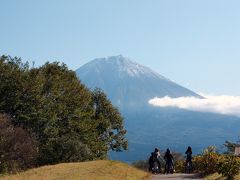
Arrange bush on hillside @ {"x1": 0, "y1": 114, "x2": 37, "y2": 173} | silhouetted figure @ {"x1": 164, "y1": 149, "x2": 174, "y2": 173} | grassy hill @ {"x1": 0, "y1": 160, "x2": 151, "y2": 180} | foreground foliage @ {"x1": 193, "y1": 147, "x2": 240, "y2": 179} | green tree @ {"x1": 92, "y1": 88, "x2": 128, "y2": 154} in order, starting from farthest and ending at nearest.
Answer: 1. green tree @ {"x1": 92, "y1": 88, "x2": 128, "y2": 154}
2. silhouetted figure @ {"x1": 164, "y1": 149, "x2": 174, "y2": 173}
3. bush on hillside @ {"x1": 0, "y1": 114, "x2": 37, "y2": 173}
4. grassy hill @ {"x1": 0, "y1": 160, "x2": 151, "y2": 180}
5. foreground foliage @ {"x1": 193, "y1": 147, "x2": 240, "y2": 179}

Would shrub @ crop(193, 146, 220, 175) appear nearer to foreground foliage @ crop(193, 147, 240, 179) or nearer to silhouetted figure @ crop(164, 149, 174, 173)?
foreground foliage @ crop(193, 147, 240, 179)

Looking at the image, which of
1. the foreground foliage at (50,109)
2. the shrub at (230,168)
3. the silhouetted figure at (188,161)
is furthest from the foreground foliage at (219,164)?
the foreground foliage at (50,109)

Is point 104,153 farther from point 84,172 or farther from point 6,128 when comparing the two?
point 84,172

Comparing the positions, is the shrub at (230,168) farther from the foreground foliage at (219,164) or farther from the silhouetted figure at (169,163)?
the silhouetted figure at (169,163)

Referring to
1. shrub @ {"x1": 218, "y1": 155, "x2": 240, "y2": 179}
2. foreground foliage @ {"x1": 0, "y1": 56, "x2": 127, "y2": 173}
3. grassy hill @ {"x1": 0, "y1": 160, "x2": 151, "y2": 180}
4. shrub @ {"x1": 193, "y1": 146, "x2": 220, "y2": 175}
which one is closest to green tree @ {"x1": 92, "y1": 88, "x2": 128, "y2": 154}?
foreground foliage @ {"x1": 0, "y1": 56, "x2": 127, "y2": 173}

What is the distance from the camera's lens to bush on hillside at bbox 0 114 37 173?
3909 cm

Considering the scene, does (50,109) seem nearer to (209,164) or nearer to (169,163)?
(169,163)

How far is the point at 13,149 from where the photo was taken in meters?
39.9

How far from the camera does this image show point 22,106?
5359 cm

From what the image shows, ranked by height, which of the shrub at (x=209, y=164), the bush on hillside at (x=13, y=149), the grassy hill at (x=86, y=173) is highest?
the bush on hillside at (x=13, y=149)

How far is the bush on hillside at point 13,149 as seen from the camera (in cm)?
3909

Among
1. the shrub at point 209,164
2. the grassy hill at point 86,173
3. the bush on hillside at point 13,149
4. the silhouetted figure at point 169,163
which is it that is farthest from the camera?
the silhouetted figure at point 169,163

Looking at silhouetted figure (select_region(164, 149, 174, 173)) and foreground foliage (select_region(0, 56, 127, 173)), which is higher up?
foreground foliage (select_region(0, 56, 127, 173))

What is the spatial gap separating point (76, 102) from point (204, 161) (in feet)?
97.8
